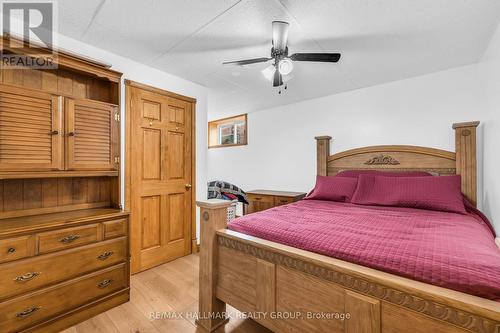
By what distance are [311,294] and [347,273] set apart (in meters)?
0.26

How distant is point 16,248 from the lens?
1459 millimetres

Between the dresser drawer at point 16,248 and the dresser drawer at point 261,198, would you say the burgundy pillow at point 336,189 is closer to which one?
A: the dresser drawer at point 261,198

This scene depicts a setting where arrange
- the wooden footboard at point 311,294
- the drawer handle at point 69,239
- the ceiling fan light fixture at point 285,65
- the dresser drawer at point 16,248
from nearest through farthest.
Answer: the wooden footboard at point 311,294
the dresser drawer at point 16,248
the drawer handle at point 69,239
the ceiling fan light fixture at point 285,65

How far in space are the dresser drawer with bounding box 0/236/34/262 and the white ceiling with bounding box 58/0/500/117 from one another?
5.36 feet

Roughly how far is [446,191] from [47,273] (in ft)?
11.0

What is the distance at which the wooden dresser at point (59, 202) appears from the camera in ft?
4.96

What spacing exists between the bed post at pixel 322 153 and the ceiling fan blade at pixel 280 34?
186 centimetres

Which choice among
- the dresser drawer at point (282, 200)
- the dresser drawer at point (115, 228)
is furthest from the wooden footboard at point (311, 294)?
the dresser drawer at point (282, 200)

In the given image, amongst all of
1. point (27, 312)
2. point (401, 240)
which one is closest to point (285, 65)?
point (401, 240)

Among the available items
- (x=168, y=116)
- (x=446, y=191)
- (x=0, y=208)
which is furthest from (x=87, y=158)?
(x=446, y=191)

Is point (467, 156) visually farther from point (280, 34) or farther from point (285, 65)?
point (280, 34)

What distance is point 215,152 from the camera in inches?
213

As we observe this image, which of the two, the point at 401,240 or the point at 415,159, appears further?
the point at 415,159

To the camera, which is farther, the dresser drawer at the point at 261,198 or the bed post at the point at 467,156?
the dresser drawer at the point at 261,198
